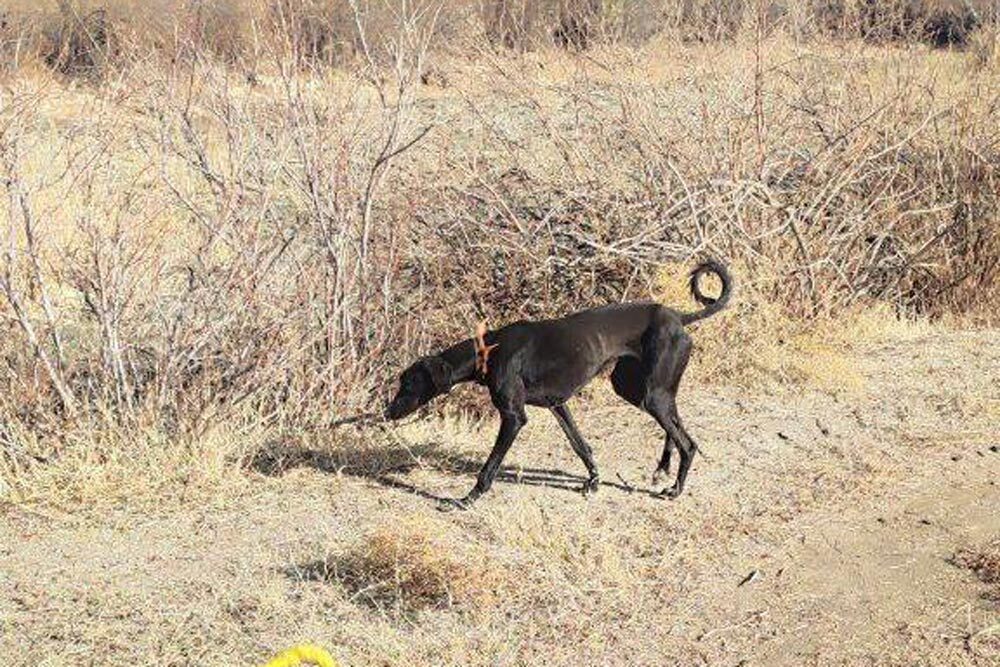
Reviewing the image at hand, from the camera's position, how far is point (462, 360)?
7.17m

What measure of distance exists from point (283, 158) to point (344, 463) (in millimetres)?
1808

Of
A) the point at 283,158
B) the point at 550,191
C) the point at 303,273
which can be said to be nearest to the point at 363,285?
the point at 303,273

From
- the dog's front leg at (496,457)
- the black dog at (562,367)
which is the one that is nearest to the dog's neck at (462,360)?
the black dog at (562,367)

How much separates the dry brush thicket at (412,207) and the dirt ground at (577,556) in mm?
851

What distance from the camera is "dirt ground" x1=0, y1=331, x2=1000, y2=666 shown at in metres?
5.70

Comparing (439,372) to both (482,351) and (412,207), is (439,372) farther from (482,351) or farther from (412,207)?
(412,207)

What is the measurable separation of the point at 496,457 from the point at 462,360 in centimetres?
53

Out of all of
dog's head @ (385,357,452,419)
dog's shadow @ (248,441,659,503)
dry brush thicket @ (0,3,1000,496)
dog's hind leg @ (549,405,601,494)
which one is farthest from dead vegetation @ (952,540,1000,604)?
dry brush thicket @ (0,3,1000,496)

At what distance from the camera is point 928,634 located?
5.86 meters

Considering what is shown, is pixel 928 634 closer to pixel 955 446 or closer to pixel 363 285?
pixel 955 446

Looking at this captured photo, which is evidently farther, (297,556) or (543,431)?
(543,431)

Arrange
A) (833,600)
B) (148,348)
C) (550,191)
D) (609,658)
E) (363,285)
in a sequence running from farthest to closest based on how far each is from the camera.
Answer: (550,191) → (363,285) → (148,348) → (833,600) → (609,658)

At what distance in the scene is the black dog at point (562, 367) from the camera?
23.4 ft

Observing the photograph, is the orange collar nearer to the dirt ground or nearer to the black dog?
the black dog
